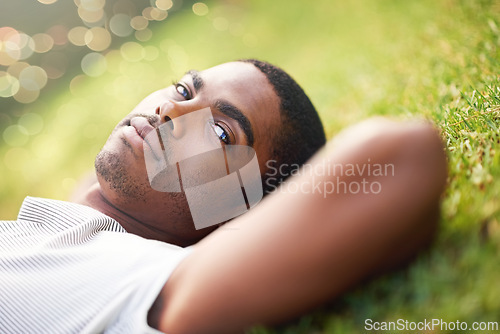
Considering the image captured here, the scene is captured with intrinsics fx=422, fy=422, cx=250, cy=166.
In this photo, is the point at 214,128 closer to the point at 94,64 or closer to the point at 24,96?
the point at 94,64

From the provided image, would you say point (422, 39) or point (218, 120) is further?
point (422, 39)

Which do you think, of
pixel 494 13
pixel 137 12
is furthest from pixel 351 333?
pixel 137 12

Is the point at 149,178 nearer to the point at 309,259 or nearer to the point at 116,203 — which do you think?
the point at 116,203

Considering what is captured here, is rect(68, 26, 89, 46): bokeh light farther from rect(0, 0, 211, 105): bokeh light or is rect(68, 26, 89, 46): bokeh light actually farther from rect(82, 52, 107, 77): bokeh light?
rect(82, 52, 107, 77): bokeh light

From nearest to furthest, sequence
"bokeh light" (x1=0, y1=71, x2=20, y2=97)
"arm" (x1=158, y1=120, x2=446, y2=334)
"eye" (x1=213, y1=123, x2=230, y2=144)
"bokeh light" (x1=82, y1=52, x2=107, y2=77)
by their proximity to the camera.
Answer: "arm" (x1=158, y1=120, x2=446, y2=334), "eye" (x1=213, y1=123, x2=230, y2=144), "bokeh light" (x1=0, y1=71, x2=20, y2=97), "bokeh light" (x1=82, y1=52, x2=107, y2=77)

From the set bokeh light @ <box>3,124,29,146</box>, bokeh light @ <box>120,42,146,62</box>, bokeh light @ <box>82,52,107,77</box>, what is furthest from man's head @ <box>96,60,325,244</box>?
bokeh light @ <box>82,52,107,77</box>

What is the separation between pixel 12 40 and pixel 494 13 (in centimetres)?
574

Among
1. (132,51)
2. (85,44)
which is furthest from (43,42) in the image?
(132,51)

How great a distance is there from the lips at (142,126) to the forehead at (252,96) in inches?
10.2

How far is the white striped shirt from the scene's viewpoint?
3.31 feet

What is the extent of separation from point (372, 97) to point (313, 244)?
202 cm

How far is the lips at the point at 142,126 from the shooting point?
65.9 inches

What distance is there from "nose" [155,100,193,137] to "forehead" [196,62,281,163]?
0.12m

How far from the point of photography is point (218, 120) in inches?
64.4
